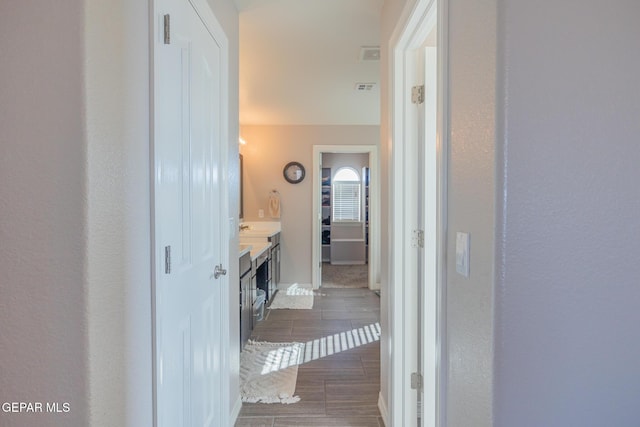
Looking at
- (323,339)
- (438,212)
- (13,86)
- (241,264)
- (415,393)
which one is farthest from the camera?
(323,339)

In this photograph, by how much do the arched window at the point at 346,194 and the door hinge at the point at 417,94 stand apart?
21.1ft

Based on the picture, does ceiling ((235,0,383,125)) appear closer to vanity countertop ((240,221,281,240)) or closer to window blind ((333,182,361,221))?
vanity countertop ((240,221,281,240))

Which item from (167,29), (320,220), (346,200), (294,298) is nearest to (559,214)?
(167,29)

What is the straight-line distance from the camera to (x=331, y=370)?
9.00 feet

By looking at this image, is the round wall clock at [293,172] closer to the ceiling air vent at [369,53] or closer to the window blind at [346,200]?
the ceiling air vent at [369,53]

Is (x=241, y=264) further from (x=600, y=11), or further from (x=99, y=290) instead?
(x=600, y=11)

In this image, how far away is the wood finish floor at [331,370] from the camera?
2146mm

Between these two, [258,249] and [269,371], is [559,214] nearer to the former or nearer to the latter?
[269,371]

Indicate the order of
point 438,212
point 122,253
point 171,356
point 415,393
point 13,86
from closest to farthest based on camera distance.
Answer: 1. point 13,86
2. point 122,253
3. point 438,212
4. point 171,356
5. point 415,393

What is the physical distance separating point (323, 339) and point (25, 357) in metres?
2.79

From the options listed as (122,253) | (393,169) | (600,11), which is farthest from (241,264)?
(600,11)

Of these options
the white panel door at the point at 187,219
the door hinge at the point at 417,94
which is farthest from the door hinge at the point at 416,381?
the door hinge at the point at 417,94

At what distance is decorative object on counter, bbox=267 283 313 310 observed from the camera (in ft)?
14.4

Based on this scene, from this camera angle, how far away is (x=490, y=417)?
828mm
